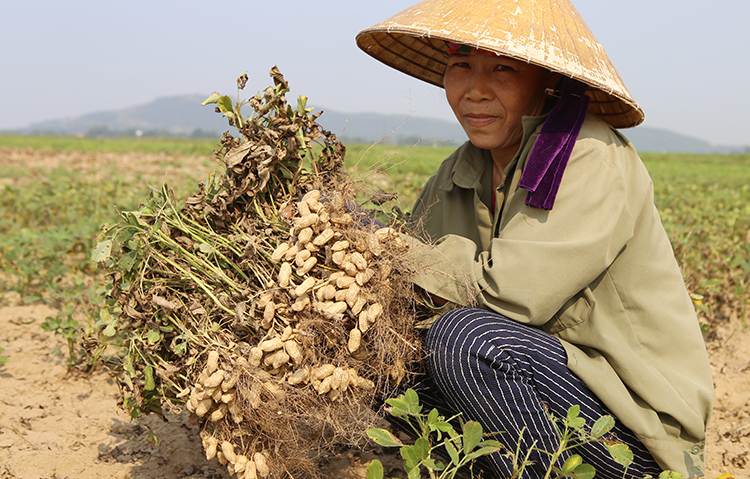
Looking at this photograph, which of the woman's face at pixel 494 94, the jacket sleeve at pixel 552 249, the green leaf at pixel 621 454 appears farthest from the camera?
the woman's face at pixel 494 94

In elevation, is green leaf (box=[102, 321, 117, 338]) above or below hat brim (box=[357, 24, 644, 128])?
below

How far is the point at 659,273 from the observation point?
1.71m

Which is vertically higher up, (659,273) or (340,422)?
(659,273)

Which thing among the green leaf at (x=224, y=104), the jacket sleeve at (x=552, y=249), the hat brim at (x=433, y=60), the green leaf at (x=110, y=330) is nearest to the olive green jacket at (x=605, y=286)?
the jacket sleeve at (x=552, y=249)

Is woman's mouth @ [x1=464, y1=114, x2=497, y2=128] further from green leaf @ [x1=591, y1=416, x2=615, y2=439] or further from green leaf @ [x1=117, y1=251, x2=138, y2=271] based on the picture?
green leaf @ [x1=117, y1=251, x2=138, y2=271]

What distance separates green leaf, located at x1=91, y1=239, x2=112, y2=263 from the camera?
156 centimetres

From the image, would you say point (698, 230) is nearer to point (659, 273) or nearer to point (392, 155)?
point (659, 273)

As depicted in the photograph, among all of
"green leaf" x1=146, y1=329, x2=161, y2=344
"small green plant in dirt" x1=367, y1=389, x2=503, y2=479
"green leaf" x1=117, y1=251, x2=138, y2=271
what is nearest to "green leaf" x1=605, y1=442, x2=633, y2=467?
"small green plant in dirt" x1=367, y1=389, x2=503, y2=479

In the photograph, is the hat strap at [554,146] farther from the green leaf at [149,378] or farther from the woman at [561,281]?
the green leaf at [149,378]

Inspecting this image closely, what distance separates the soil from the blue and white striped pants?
2.78 ft

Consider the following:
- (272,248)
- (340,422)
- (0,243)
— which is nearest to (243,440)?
(340,422)

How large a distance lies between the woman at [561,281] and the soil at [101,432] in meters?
0.87

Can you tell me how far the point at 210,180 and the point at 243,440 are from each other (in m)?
0.80

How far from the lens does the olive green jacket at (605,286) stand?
1.54 meters
